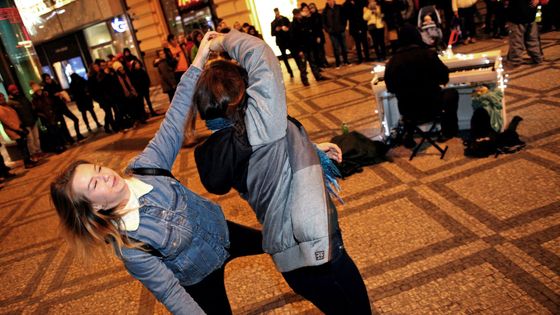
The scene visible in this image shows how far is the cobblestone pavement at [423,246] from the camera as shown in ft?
8.48

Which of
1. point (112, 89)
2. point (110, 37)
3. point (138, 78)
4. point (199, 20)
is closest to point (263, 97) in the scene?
point (112, 89)

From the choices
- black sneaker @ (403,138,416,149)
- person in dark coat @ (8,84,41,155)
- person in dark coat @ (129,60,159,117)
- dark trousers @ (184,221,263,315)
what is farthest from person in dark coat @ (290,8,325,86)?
dark trousers @ (184,221,263,315)

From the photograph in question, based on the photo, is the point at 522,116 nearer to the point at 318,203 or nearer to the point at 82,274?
the point at 318,203

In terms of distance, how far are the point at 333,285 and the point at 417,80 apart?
123 inches

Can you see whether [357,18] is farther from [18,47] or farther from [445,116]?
[18,47]

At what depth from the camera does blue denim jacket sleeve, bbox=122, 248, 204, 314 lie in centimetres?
162

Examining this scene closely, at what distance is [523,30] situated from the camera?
6641 millimetres

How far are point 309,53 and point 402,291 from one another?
7.52 m

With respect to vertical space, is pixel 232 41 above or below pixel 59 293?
above

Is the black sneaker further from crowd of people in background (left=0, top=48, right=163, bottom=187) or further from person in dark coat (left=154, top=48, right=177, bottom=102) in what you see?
crowd of people in background (left=0, top=48, right=163, bottom=187)

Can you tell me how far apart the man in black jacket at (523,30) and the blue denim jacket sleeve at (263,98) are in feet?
21.6

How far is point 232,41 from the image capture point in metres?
1.67

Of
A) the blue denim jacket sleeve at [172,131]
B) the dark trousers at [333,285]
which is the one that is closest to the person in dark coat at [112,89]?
the blue denim jacket sleeve at [172,131]

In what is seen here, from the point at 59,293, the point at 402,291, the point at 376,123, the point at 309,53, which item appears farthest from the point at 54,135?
the point at 402,291
